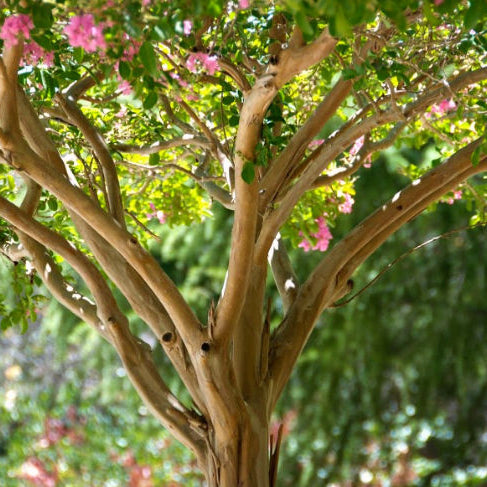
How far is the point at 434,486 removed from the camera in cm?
742

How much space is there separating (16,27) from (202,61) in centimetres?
53

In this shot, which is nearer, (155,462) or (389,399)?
(155,462)

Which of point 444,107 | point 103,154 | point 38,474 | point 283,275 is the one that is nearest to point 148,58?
point 103,154

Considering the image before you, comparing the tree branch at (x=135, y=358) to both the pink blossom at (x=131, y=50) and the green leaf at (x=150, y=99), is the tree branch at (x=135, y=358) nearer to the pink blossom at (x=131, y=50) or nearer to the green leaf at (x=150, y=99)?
the green leaf at (x=150, y=99)

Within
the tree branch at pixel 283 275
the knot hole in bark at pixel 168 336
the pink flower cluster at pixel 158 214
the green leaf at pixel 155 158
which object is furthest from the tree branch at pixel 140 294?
the pink flower cluster at pixel 158 214

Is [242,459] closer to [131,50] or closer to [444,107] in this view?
[131,50]

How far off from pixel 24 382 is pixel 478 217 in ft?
23.2

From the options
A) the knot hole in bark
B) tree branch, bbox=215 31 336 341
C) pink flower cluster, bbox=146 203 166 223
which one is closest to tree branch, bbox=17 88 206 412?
the knot hole in bark

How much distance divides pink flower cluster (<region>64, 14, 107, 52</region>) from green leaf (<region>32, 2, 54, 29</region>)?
9 cm

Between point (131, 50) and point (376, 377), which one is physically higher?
point (376, 377)

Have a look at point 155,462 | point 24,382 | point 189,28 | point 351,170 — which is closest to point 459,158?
point 351,170

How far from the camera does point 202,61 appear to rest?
2.45 metres

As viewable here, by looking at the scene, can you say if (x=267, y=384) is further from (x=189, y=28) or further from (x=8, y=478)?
(x=8, y=478)

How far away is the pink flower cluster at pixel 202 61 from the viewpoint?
7.88ft
